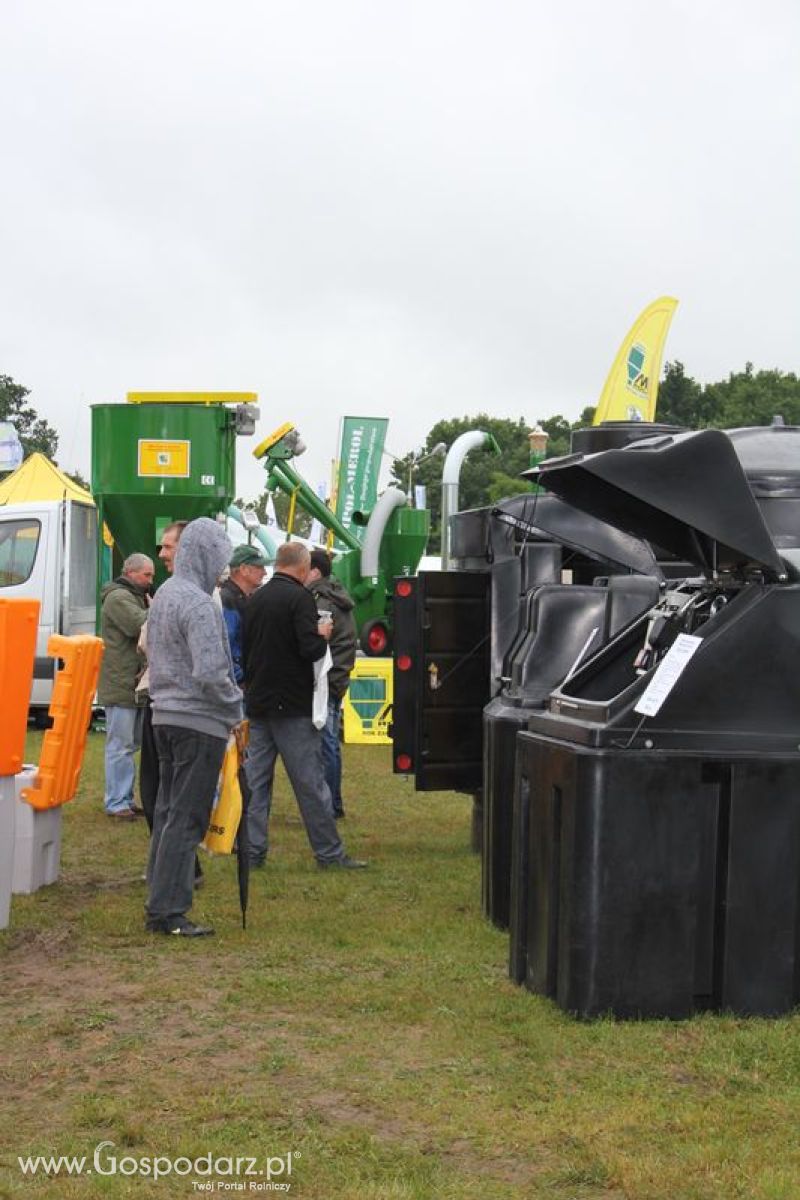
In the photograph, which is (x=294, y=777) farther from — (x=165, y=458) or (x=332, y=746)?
(x=165, y=458)

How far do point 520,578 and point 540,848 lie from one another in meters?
3.15

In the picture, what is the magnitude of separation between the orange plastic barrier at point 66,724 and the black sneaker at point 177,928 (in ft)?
4.46

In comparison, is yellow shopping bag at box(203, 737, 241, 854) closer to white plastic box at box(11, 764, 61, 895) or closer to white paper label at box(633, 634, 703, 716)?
white plastic box at box(11, 764, 61, 895)

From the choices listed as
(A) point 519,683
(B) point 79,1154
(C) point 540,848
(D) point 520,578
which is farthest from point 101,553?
(B) point 79,1154

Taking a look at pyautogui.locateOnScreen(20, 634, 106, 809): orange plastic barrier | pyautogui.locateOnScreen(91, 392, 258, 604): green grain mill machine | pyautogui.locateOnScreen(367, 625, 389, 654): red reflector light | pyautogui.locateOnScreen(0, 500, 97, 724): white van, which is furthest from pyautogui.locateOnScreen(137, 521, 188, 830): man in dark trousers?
pyautogui.locateOnScreen(367, 625, 389, 654): red reflector light

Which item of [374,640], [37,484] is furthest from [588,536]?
[37,484]

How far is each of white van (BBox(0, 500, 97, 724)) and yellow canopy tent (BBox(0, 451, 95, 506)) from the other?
189cm

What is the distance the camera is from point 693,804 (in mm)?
5910

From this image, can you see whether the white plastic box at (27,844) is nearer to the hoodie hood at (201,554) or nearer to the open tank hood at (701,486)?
the hoodie hood at (201,554)

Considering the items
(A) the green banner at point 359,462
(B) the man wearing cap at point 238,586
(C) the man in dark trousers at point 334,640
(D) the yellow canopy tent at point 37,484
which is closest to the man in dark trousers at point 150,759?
(B) the man wearing cap at point 238,586

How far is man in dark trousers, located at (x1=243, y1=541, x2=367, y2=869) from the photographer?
9.58 metres

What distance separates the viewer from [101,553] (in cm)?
1719

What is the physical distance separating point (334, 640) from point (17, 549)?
9595 millimetres

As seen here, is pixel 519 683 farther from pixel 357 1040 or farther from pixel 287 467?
pixel 287 467
